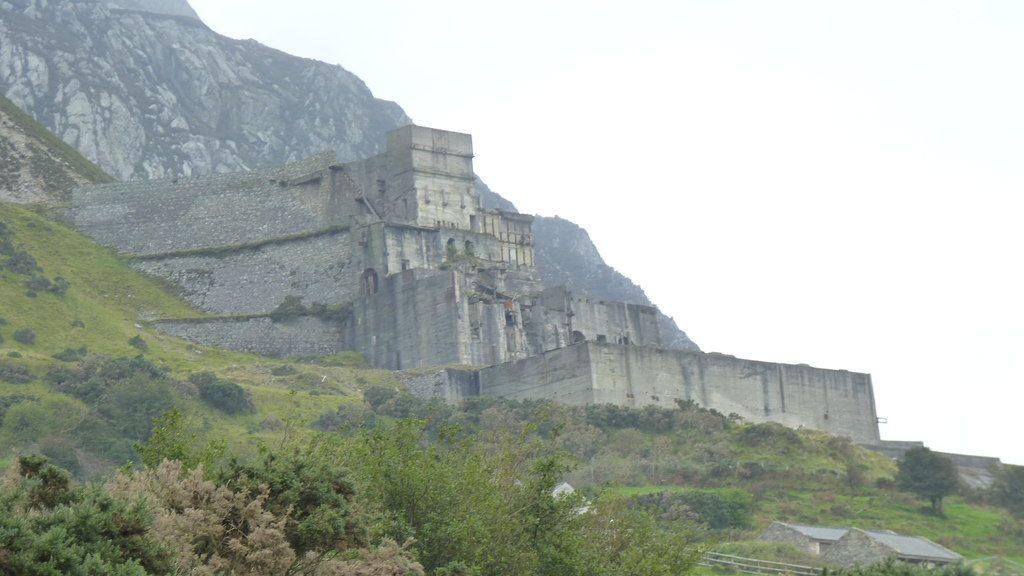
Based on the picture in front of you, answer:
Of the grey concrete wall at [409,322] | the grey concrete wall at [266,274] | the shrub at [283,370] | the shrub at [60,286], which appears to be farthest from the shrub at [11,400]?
the grey concrete wall at [266,274]

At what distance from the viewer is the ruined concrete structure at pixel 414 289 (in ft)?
253

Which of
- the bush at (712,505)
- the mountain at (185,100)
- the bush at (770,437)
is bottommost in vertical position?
the bush at (712,505)

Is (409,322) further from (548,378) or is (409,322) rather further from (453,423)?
(453,423)

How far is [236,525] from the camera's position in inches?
1041

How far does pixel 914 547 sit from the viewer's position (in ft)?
185

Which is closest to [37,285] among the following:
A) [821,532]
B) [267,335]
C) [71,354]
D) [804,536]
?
[71,354]

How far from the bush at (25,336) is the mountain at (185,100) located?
55.8 m

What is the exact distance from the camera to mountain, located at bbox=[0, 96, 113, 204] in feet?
321

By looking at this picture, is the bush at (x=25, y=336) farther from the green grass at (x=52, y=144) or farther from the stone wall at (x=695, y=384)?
the green grass at (x=52, y=144)

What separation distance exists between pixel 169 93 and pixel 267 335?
6769 centimetres

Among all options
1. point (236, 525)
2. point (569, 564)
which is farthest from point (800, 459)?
point (236, 525)

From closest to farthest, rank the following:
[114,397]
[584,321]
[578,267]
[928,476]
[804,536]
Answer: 1. [804,536]
2. [114,397]
3. [928,476]
4. [584,321]
5. [578,267]

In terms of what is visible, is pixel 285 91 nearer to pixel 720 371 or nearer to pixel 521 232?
pixel 521 232

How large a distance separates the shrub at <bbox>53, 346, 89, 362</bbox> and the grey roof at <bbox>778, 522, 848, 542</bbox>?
102 ft
